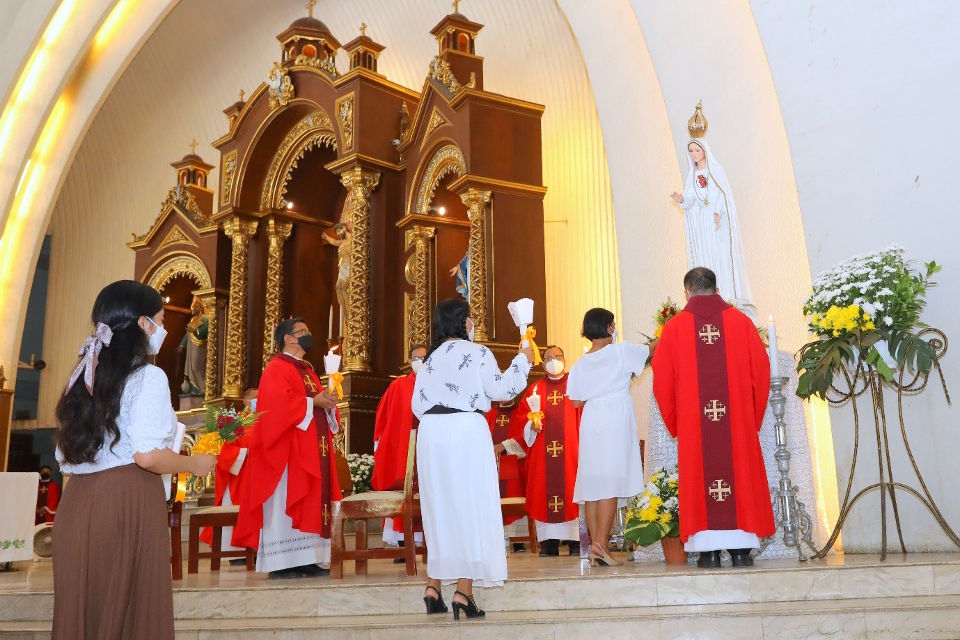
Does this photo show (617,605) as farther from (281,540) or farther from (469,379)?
(281,540)

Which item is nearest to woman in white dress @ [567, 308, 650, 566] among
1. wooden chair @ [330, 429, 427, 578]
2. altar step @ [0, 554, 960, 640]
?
altar step @ [0, 554, 960, 640]

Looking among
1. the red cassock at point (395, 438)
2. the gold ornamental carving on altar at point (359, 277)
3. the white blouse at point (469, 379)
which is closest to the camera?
the white blouse at point (469, 379)

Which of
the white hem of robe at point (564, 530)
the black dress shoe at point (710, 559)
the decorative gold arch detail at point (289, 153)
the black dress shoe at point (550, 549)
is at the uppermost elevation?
the decorative gold arch detail at point (289, 153)

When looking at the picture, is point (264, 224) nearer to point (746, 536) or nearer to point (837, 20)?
point (837, 20)

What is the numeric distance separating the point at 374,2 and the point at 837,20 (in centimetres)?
887

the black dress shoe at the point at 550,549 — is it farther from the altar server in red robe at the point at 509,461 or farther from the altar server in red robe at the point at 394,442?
the altar server in red robe at the point at 394,442

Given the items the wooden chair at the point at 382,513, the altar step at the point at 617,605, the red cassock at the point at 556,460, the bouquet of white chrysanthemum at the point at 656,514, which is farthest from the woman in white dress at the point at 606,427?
the red cassock at the point at 556,460

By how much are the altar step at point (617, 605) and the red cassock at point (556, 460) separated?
Result: 2080 mm

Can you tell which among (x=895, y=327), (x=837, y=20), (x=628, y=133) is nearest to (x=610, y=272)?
(x=628, y=133)

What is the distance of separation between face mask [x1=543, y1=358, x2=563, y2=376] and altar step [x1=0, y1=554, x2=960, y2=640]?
7.89 ft

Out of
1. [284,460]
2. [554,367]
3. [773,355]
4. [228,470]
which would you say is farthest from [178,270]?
[773,355]

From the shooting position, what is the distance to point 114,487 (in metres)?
3.15

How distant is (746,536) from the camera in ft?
16.1

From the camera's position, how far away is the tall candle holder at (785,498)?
5117 millimetres
